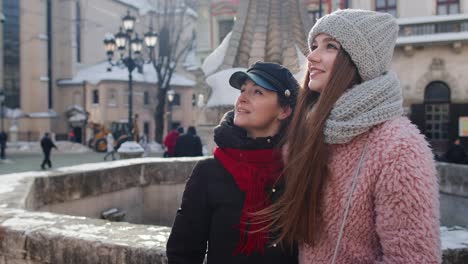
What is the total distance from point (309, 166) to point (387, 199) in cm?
30

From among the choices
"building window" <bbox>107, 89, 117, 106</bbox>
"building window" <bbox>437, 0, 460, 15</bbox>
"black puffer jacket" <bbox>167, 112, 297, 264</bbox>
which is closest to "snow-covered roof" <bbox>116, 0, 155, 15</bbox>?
"building window" <bbox>107, 89, 117, 106</bbox>

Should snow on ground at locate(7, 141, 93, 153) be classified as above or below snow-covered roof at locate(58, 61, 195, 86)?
below

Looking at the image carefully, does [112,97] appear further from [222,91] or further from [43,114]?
[222,91]

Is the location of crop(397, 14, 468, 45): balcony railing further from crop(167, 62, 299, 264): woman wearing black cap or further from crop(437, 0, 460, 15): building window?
crop(167, 62, 299, 264): woman wearing black cap

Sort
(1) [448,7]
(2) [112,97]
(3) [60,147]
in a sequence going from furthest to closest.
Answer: (2) [112,97], (3) [60,147], (1) [448,7]

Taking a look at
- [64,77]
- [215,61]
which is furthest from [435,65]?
[64,77]

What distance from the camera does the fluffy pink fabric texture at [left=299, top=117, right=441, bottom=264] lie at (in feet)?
4.48

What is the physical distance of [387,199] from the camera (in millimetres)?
1400

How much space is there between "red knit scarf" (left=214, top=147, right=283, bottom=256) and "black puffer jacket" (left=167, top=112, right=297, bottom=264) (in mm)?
24

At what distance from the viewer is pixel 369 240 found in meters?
1.52

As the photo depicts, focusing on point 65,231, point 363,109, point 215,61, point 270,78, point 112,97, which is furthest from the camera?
point 112,97

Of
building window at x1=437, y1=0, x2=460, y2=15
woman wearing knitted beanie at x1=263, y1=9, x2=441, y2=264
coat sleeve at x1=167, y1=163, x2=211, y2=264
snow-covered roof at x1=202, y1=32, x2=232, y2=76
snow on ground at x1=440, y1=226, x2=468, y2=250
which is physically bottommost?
snow on ground at x1=440, y1=226, x2=468, y2=250

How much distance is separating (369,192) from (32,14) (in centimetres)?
4299

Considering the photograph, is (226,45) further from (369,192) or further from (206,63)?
(369,192)
